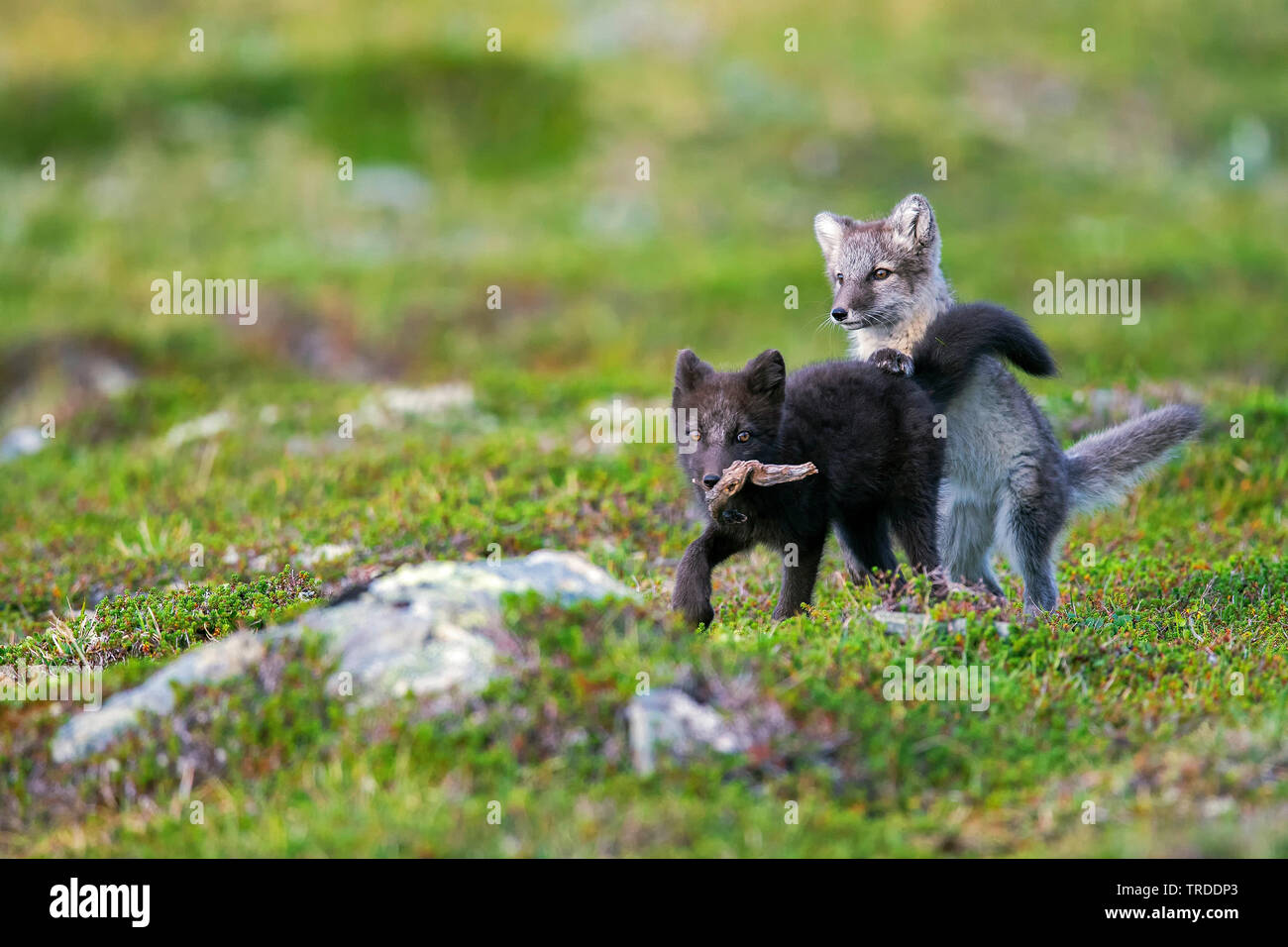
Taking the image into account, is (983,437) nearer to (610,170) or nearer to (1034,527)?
(1034,527)

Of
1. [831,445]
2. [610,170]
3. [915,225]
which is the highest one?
[610,170]

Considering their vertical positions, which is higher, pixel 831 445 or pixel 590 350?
pixel 590 350

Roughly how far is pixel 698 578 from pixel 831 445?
109 cm

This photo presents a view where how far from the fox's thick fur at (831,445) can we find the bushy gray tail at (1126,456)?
1008 millimetres

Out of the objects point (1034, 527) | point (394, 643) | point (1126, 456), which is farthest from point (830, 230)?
point (394, 643)

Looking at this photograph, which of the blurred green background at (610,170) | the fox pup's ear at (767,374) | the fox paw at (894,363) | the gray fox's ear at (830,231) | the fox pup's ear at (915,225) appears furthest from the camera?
the blurred green background at (610,170)

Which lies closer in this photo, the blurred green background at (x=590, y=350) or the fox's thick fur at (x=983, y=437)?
the blurred green background at (x=590, y=350)

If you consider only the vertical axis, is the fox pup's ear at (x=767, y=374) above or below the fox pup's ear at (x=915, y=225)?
below

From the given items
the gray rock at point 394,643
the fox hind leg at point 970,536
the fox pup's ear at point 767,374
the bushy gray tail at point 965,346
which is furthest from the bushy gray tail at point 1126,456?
the gray rock at point 394,643

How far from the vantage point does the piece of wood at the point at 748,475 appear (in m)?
7.39

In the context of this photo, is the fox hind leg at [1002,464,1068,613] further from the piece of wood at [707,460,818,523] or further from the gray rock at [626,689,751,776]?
the gray rock at [626,689,751,776]

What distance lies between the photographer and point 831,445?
7918 mm

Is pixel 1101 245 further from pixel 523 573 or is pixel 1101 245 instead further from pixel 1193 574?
pixel 523 573

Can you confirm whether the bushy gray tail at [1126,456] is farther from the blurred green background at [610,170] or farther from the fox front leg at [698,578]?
the blurred green background at [610,170]
